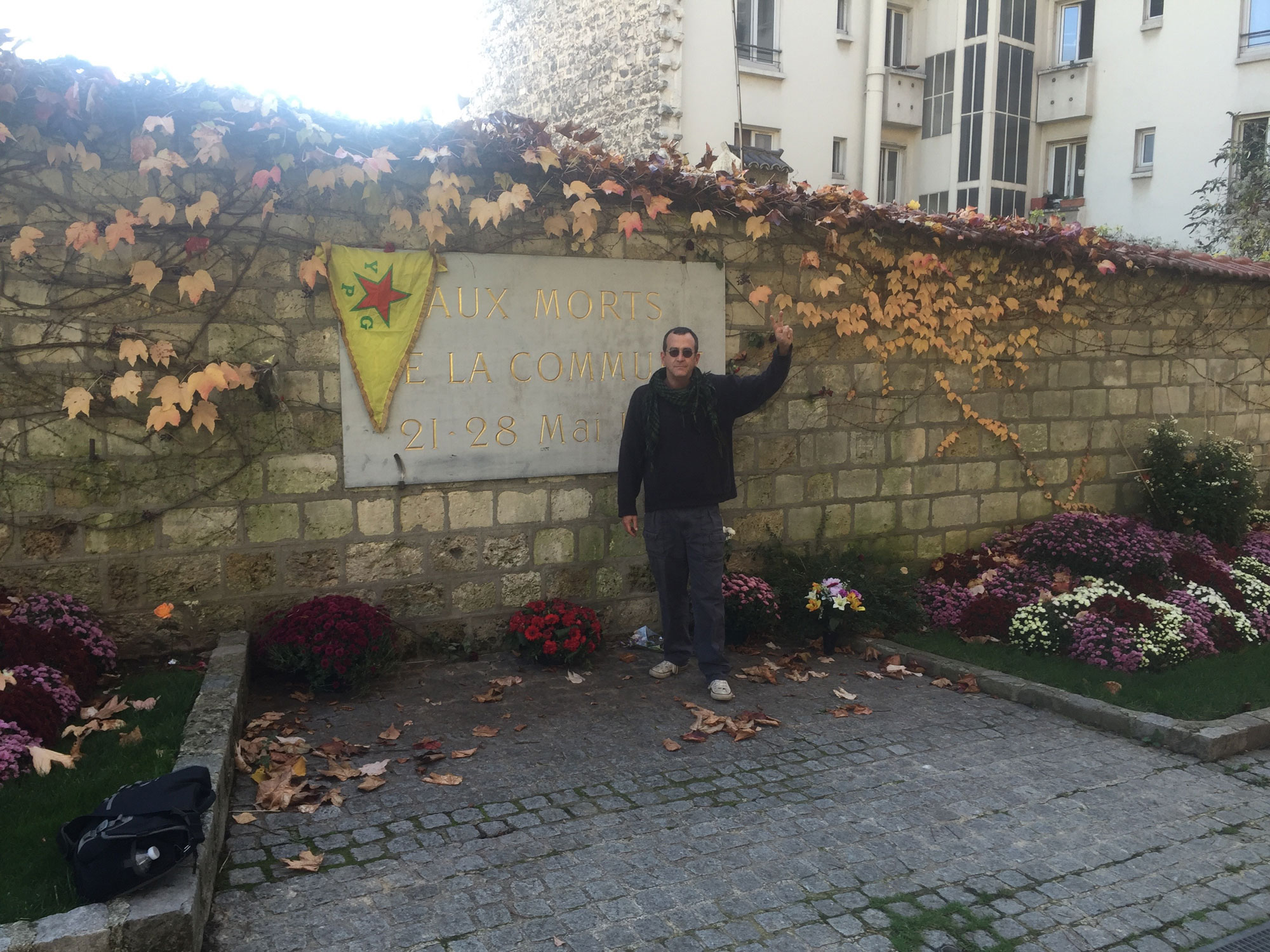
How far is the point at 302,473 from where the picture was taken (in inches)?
224

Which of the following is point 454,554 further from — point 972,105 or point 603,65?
point 972,105

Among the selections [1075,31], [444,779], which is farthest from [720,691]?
[1075,31]

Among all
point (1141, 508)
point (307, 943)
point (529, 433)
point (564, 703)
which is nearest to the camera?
point (307, 943)

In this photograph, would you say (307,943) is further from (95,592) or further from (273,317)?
(273,317)

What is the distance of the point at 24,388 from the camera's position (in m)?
5.11

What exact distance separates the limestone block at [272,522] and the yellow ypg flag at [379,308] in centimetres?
68

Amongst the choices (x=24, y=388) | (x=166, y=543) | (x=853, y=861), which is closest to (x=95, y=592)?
(x=166, y=543)

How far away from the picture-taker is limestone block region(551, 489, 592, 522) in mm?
6379

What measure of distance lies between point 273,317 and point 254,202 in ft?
2.01

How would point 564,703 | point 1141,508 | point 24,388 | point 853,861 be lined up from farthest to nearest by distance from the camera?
point 1141,508 < point 564,703 < point 24,388 < point 853,861

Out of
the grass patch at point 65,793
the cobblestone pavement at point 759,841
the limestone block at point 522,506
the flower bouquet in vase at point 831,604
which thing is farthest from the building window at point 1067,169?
the grass patch at point 65,793

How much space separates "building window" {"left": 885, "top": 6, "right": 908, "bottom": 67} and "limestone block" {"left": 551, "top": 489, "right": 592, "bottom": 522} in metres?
20.4

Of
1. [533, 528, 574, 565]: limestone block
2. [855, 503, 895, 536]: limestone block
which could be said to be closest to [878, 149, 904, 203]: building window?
[855, 503, 895, 536]: limestone block

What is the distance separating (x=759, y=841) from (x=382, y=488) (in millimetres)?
3082
